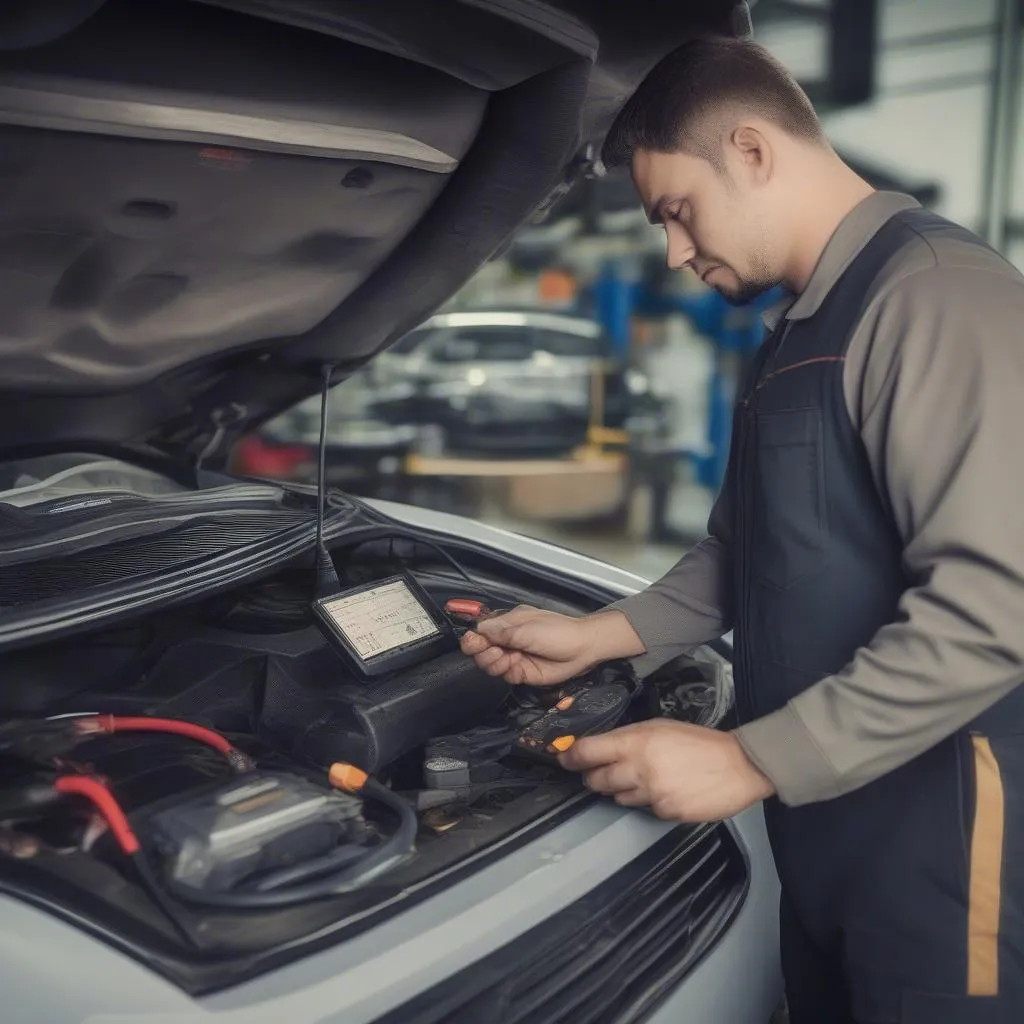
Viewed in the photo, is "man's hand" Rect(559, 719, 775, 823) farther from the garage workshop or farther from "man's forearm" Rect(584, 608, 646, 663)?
"man's forearm" Rect(584, 608, 646, 663)

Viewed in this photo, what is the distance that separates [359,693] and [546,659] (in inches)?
9.1

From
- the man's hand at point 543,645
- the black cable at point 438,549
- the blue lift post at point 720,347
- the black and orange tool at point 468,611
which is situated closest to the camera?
the man's hand at point 543,645

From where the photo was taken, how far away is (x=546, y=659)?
1266 mm

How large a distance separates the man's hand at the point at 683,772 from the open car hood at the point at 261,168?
0.69 metres

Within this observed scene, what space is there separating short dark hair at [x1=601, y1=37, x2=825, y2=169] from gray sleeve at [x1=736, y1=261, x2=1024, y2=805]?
215 mm

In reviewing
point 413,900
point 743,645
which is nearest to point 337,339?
point 743,645

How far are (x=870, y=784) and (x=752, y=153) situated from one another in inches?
23.2

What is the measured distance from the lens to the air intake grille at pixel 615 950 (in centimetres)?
88

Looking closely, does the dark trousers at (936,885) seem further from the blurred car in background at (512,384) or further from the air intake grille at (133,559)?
the blurred car in background at (512,384)

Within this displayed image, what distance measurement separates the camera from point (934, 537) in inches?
33.4

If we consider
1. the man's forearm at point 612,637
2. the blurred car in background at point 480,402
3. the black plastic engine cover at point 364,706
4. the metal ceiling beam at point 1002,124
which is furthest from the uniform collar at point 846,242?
the metal ceiling beam at point 1002,124

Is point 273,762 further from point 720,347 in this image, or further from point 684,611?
point 720,347

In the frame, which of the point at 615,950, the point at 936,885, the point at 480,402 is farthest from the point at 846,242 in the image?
the point at 480,402

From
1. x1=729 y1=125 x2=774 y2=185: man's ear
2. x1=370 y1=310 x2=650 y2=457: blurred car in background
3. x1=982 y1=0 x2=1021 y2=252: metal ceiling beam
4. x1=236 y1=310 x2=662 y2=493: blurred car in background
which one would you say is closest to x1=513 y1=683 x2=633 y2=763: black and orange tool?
x1=729 y1=125 x2=774 y2=185: man's ear
